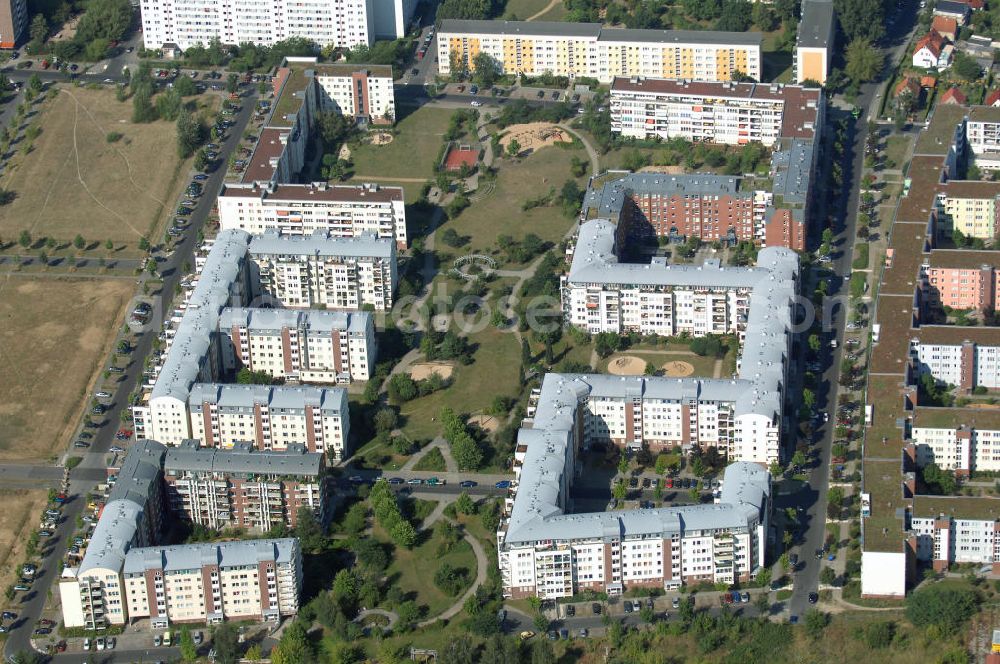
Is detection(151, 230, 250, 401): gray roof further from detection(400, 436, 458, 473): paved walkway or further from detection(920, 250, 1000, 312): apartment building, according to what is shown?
detection(920, 250, 1000, 312): apartment building

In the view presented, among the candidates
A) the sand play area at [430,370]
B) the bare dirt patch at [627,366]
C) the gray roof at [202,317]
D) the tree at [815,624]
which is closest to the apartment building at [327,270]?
the gray roof at [202,317]

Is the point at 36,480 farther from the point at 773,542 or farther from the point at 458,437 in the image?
the point at 773,542

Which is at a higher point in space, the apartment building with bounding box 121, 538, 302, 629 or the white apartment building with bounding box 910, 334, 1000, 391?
the white apartment building with bounding box 910, 334, 1000, 391

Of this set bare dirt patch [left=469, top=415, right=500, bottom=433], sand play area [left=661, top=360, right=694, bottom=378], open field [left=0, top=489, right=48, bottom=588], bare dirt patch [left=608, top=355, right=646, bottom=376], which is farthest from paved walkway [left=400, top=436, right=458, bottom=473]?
open field [left=0, top=489, right=48, bottom=588]

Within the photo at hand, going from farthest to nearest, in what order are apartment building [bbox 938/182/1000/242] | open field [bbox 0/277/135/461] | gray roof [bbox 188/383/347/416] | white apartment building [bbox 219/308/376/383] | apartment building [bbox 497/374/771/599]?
apartment building [bbox 938/182/1000/242], white apartment building [bbox 219/308/376/383], open field [bbox 0/277/135/461], gray roof [bbox 188/383/347/416], apartment building [bbox 497/374/771/599]

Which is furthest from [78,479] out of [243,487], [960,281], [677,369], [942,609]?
[960,281]

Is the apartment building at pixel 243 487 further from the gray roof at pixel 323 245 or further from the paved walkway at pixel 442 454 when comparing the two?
the gray roof at pixel 323 245
